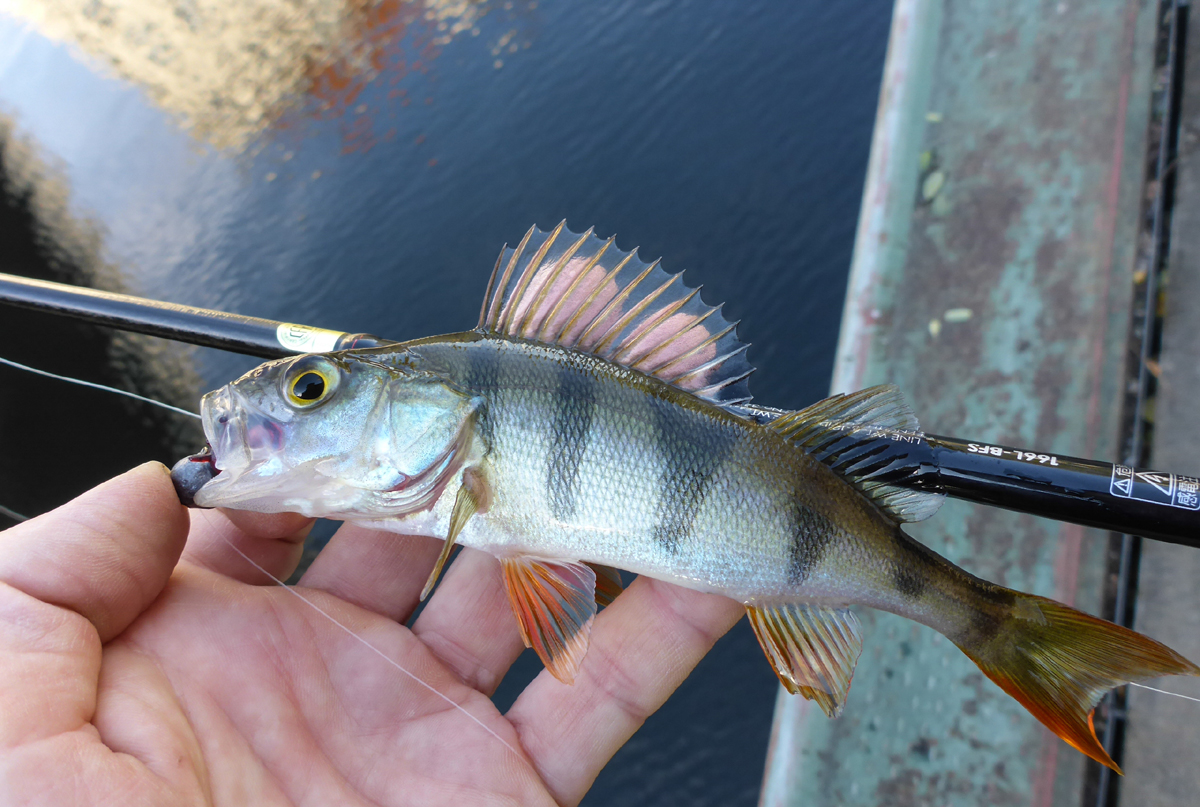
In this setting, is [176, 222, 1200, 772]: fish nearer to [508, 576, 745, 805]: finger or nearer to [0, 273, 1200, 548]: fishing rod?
[0, 273, 1200, 548]: fishing rod

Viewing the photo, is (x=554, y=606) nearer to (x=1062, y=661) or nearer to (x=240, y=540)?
(x=240, y=540)

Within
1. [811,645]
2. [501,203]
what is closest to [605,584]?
[811,645]

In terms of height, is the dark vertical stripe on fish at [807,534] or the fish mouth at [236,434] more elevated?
the dark vertical stripe on fish at [807,534]

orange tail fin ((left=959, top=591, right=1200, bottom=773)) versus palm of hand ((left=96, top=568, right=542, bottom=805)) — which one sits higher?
orange tail fin ((left=959, top=591, right=1200, bottom=773))

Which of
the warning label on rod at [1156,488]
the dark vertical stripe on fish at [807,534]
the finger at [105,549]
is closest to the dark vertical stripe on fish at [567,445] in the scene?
the dark vertical stripe on fish at [807,534]

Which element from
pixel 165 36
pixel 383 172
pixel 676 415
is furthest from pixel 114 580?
pixel 165 36

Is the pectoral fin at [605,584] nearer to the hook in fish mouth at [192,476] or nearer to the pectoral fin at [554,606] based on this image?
the pectoral fin at [554,606]

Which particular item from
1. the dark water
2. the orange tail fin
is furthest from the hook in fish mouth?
the dark water
